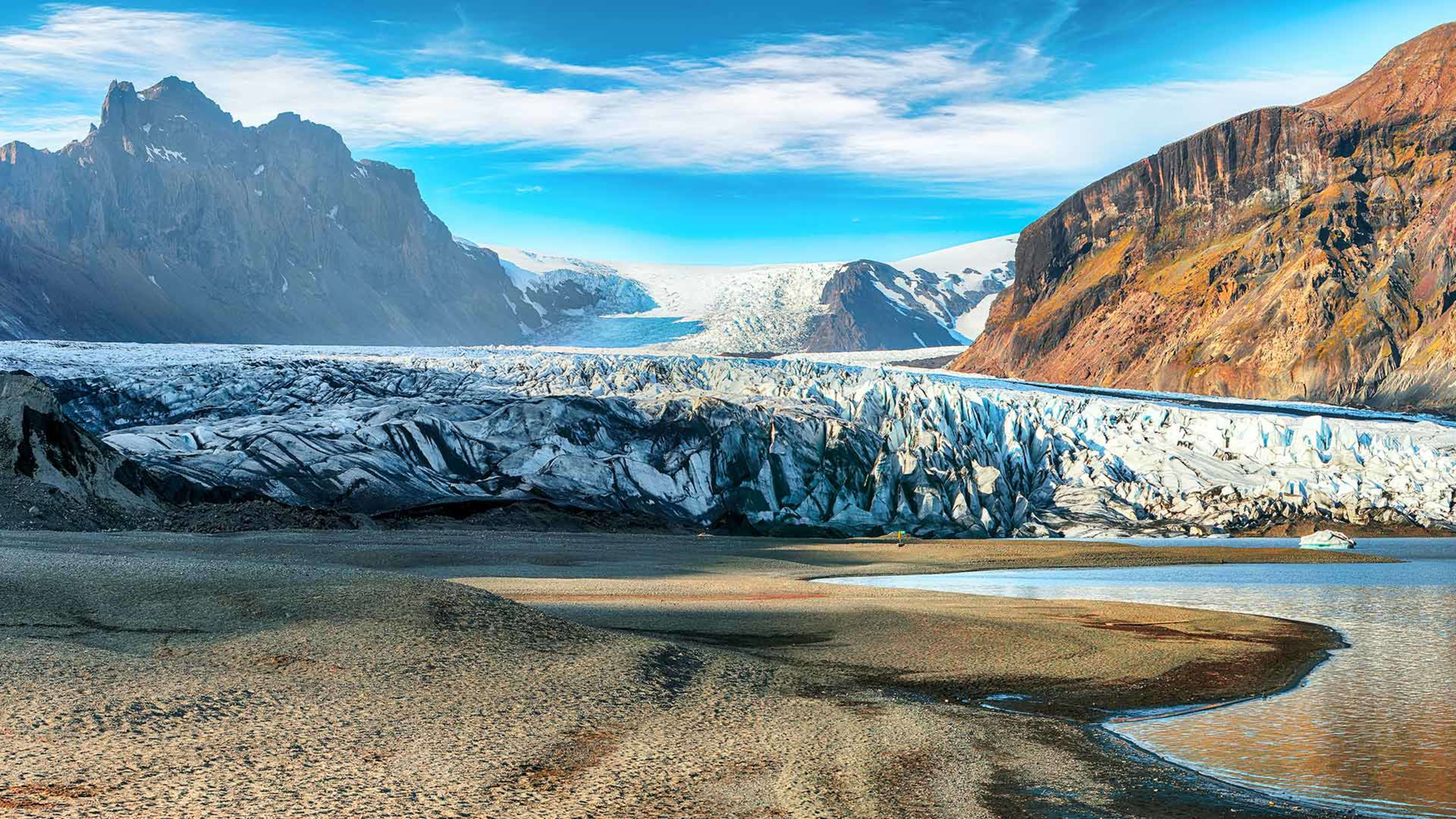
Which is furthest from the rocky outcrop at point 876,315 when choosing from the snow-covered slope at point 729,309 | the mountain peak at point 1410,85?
the mountain peak at point 1410,85

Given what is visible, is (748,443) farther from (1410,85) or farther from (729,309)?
(729,309)

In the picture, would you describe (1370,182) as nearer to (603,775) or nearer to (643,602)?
(643,602)

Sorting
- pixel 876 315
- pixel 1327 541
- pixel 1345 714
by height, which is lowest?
pixel 1327 541

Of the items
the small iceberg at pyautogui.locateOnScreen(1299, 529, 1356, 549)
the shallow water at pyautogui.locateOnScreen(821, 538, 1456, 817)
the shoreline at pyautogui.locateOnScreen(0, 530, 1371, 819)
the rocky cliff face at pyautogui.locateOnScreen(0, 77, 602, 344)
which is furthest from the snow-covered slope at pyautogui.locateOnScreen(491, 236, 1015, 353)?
the shoreline at pyautogui.locateOnScreen(0, 530, 1371, 819)

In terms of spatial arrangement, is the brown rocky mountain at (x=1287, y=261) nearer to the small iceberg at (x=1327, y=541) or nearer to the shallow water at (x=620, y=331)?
the shallow water at (x=620, y=331)

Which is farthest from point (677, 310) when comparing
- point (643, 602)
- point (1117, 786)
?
point (1117, 786)

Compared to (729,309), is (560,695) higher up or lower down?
lower down

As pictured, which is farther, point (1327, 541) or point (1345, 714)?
point (1327, 541)

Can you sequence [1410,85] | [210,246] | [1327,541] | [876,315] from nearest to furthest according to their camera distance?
[1327,541] < [1410,85] < [210,246] < [876,315]

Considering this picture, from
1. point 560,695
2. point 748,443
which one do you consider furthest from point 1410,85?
point 560,695
